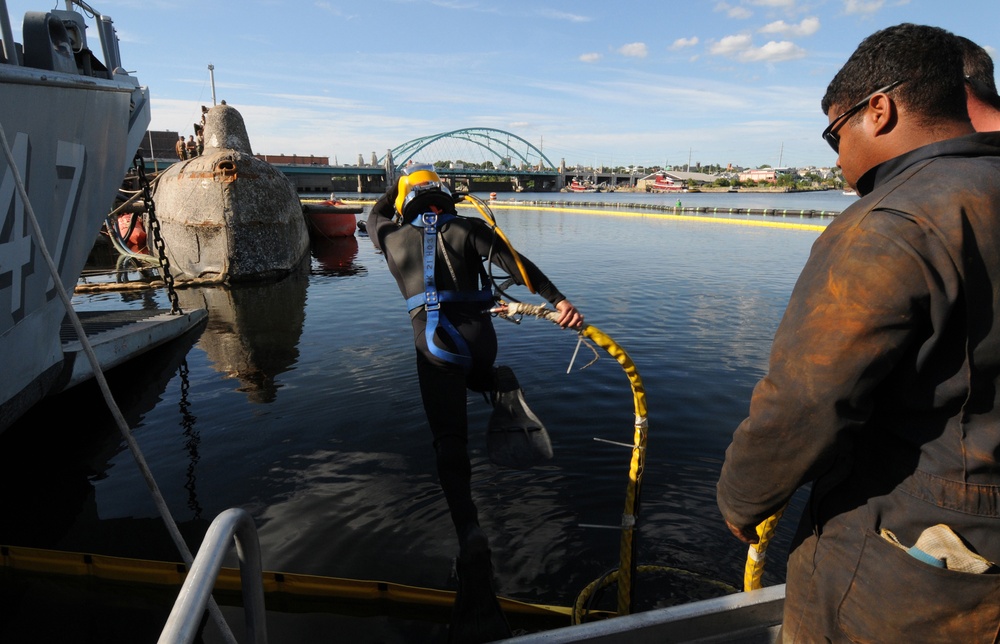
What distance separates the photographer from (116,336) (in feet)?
26.1

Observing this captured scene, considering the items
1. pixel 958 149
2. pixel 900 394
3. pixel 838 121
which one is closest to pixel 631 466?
pixel 900 394

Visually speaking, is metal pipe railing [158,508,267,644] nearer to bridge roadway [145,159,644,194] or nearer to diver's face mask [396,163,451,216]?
diver's face mask [396,163,451,216]

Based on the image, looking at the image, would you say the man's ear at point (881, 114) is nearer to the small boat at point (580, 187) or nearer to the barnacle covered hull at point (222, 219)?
the barnacle covered hull at point (222, 219)

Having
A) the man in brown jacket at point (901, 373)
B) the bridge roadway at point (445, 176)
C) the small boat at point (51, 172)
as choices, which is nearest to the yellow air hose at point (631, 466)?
the man in brown jacket at point (901, 373)

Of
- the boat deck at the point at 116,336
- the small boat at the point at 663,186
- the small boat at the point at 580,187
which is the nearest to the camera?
the boat deck at the point at 116,336

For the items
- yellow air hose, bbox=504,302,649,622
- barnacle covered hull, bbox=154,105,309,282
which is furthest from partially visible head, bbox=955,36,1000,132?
barnacle covered hull, bbox=154,105,309,282

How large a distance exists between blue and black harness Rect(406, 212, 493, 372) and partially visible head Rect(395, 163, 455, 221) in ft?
0.29

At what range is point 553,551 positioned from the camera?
4.12 metres

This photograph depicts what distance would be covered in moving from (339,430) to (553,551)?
3180mm

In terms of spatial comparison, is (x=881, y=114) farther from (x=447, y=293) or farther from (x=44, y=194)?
(x=44, y=194)

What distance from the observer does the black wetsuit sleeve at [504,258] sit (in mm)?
3582

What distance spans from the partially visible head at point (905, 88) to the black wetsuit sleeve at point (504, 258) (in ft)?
7.03

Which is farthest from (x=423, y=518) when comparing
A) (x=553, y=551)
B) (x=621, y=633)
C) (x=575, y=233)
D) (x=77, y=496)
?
(x=575, y=233)

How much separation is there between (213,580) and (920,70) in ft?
7.98
